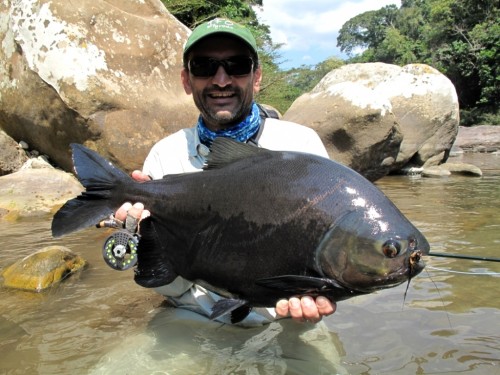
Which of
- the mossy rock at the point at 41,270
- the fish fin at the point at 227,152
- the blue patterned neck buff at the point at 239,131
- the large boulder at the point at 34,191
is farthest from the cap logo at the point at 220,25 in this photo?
the large boulder at the point at 34,191

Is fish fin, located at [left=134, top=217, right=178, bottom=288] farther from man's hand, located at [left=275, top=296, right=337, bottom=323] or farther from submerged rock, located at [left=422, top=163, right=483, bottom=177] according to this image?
submerged rock, located at [left=422, top=163, right=483, bottom=177]

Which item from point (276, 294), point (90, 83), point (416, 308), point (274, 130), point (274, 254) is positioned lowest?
point (416, 308)

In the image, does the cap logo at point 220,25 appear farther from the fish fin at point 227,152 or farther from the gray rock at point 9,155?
the gray rock at point 9,155

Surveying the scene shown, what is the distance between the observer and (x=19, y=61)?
8.17 meters

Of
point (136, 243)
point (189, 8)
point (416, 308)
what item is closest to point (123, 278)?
point (136, 243)

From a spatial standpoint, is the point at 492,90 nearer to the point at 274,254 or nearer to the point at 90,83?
the point at 90,83

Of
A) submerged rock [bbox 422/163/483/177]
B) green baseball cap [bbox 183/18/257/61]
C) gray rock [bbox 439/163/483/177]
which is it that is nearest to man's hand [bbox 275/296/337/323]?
green baseball cap [bbox 183/18/257/61]

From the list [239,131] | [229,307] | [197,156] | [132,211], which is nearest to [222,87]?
[239,131]

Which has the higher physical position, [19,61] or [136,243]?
[19,61]

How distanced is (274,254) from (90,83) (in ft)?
20.8

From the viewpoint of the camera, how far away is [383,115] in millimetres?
9930

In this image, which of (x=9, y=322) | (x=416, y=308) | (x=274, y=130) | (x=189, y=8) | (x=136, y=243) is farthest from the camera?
(x=189, y=8)

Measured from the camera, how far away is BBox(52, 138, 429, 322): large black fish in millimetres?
2043

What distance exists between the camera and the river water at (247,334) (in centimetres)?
317
